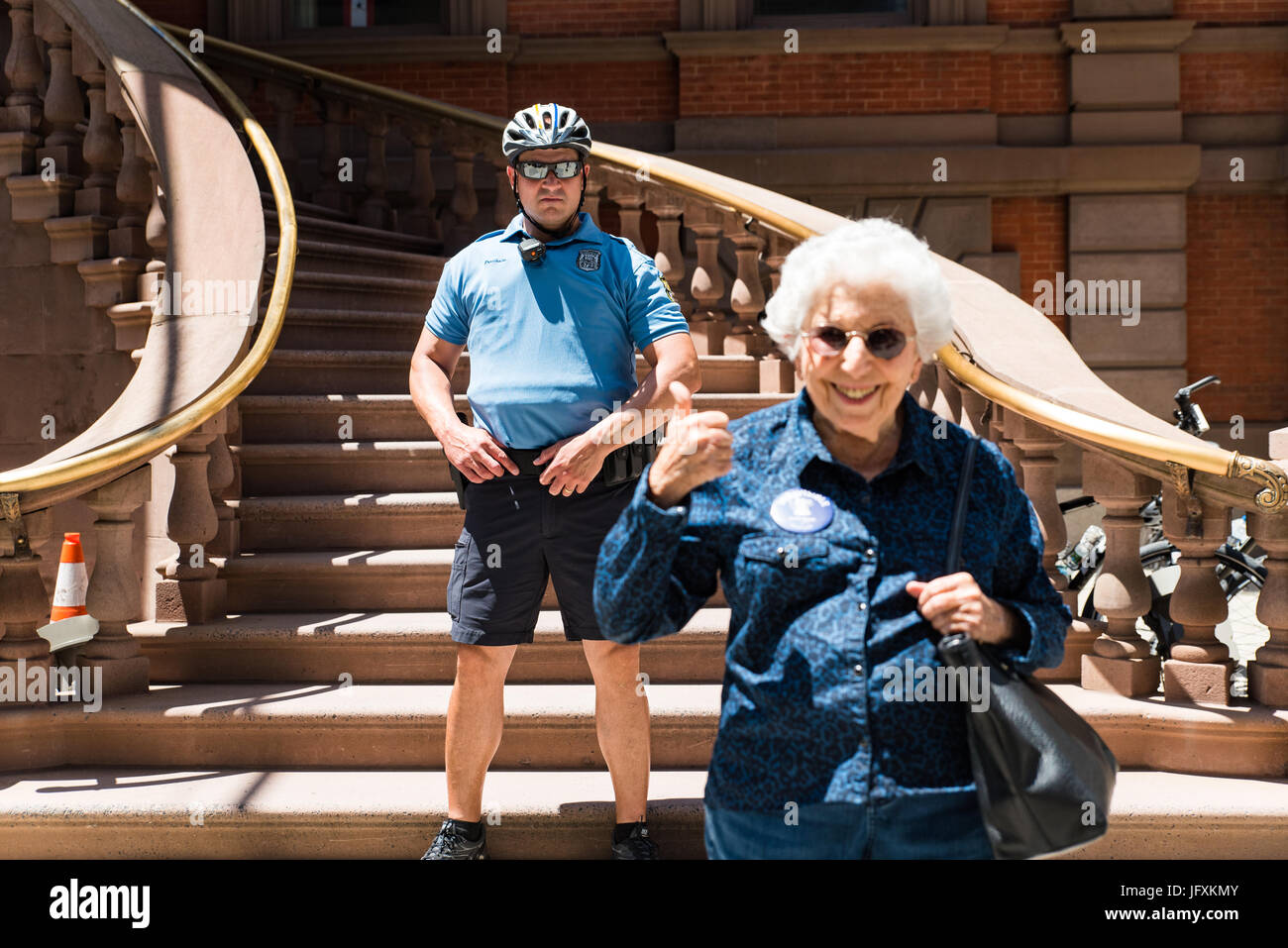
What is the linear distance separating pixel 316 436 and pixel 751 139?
5667 mm

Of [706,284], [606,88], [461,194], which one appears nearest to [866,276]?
[706,284]

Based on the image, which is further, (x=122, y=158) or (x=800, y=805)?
(x=122, y=158)

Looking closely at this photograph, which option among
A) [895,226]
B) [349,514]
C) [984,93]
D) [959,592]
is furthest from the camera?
[984,93]

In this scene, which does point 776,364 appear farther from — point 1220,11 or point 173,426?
point 1220,11

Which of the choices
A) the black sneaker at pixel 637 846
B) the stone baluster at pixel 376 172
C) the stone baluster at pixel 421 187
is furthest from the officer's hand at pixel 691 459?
the stone baluster at pixel 376 172

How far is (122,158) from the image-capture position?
5.40 m

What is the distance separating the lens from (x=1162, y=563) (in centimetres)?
621

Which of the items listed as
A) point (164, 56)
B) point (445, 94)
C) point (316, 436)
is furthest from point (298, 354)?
point (445, 94)

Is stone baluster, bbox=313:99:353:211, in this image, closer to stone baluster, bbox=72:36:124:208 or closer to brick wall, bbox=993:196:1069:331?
stone baluster, bbox=72:36:124:208

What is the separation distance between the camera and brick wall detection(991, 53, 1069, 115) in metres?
9.90

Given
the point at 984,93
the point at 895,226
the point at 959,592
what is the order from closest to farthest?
the point at 959,592 → the point at 895,226 → the point at 984,93

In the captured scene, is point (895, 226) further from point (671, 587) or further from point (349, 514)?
point (349, 514)

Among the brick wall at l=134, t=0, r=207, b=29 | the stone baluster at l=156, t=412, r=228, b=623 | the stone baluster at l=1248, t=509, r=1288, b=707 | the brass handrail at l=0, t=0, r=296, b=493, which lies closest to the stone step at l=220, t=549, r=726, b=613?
the stone baluster at l=156, t=412, r=228, b=623

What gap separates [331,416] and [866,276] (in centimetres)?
399
